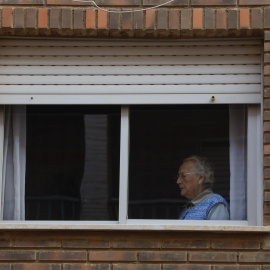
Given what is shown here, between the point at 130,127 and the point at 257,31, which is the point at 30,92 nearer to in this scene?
the point at 130,127

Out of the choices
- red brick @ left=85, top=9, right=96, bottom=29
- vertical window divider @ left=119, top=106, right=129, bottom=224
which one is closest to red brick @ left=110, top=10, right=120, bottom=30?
red brick @ left=85, top=9, right=96, bottom=29

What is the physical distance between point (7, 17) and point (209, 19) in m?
1.59

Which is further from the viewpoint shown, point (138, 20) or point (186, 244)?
point (138, 20)

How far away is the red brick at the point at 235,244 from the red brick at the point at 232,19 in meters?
1.65

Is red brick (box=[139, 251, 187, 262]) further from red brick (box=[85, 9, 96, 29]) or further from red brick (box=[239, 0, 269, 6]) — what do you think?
red brick (box=[239, 0, 269, 6])

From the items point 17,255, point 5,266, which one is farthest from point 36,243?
point 5,266

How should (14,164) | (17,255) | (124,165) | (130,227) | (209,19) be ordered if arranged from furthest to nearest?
1. (14,164)
2. (124,165)
3. (209,19)
4. (17,255)
5. (130,227)

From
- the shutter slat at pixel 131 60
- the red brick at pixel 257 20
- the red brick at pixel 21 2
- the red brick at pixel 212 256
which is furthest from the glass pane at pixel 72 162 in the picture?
the red brick at pixel 257 20

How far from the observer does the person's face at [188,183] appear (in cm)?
842

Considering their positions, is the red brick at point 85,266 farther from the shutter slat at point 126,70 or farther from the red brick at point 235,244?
the shutter slat at point 126,70

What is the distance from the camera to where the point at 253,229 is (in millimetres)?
8023

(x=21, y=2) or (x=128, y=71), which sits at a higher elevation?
(x=21, y=2)

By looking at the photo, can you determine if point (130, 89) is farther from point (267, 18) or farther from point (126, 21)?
point (267, 18)

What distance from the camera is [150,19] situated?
8312 mm
